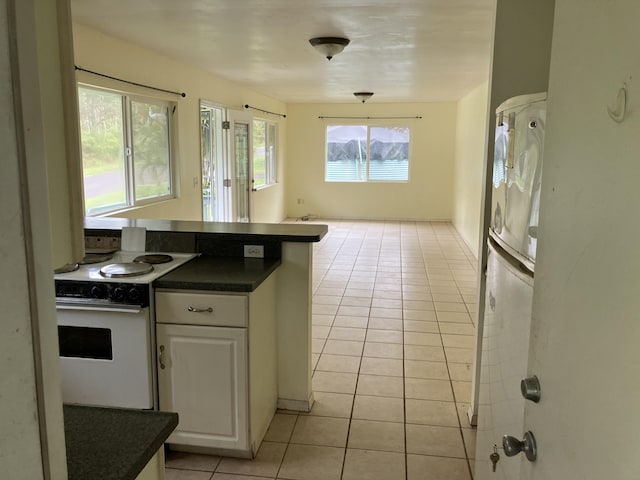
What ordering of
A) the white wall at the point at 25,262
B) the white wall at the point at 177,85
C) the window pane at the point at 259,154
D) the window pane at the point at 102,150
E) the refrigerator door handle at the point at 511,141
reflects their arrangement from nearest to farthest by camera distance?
the white wall at the point at 25,262 → the refrigerator door handle at the point at 511,141 → the white wall at the point at 177,85 → the window pane at the point at 102,150 → the window pane at the point at 259,154

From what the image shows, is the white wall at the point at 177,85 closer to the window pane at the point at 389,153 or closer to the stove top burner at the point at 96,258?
the stove top burner at the point at 96,258

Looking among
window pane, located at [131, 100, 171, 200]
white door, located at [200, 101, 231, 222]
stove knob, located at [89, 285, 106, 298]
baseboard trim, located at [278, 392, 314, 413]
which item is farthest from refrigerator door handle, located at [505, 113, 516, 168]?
white door, located at [200, 101, 231, 222]

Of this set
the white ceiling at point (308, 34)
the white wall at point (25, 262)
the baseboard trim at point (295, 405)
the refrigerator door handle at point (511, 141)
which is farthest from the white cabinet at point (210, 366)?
the white ceiling at point (308, 34)

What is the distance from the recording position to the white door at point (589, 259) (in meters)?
0.69

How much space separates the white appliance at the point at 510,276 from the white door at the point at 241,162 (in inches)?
208

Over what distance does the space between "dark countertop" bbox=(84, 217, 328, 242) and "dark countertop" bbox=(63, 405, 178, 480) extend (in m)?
1.58

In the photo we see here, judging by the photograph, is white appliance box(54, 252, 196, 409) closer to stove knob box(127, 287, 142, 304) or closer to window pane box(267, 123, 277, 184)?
stove knob box(127, 287, 142, 304)

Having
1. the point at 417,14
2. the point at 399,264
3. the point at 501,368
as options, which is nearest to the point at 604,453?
the point at 501,368

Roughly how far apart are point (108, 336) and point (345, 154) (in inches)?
335

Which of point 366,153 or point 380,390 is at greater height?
point 366,153

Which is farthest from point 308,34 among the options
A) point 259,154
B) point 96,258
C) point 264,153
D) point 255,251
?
point 264,153

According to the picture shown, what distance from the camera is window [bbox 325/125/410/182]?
1024 cm

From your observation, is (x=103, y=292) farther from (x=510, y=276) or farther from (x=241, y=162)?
(x=241, y=162)

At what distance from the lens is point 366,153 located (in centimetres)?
1039
